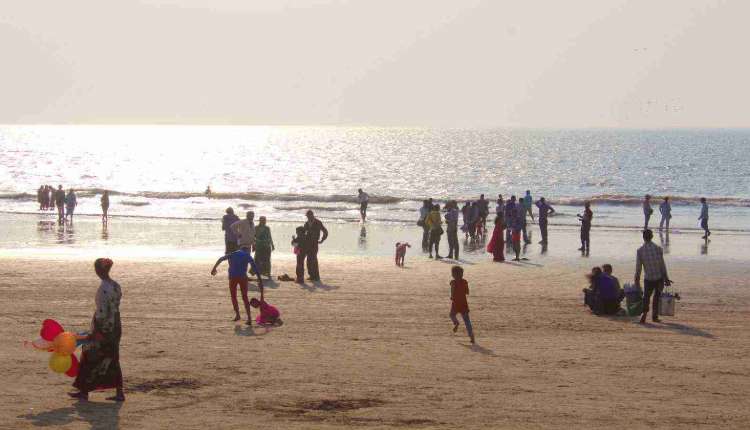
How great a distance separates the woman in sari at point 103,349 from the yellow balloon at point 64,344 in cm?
14

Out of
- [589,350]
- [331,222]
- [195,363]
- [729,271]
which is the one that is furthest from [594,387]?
[331,222]

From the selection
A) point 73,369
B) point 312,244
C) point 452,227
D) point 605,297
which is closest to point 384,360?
point 73,369

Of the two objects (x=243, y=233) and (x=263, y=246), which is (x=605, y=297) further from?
(x=263, y=246)

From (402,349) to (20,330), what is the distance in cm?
571

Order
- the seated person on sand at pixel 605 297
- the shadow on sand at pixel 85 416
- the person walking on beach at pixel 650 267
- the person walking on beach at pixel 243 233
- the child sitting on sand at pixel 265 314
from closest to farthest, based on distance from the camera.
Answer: the shadow on sand at pixel 85 416
the child sitting on sand at pixel 265 314
the person walking on beach at pixel 650 267
the seated person on sand at pixel 605 297
the person walking on beach at pixel 243 233

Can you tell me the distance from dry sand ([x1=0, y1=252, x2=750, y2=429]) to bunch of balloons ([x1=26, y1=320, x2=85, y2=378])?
1.11ft

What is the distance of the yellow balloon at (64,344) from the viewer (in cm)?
1077

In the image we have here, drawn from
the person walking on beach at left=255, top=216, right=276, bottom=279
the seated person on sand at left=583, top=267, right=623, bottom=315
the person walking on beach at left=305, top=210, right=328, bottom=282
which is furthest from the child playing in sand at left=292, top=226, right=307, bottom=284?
the seated person on sand at left=583, top=267, right=623, bottom=315

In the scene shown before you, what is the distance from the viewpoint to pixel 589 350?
1406 centimetres

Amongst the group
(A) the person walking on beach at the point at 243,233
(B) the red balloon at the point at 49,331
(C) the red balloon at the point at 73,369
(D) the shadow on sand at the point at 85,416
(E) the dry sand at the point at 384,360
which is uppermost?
(A) the person walking on beach at the point at 243,233

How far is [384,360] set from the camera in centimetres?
1309

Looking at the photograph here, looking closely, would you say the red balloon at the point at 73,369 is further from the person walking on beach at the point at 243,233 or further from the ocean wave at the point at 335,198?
the ocean wave at the point at 335,198

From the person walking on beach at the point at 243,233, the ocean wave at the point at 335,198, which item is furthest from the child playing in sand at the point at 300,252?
the ocean wave at the point at 335,198

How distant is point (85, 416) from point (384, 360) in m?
4.25
